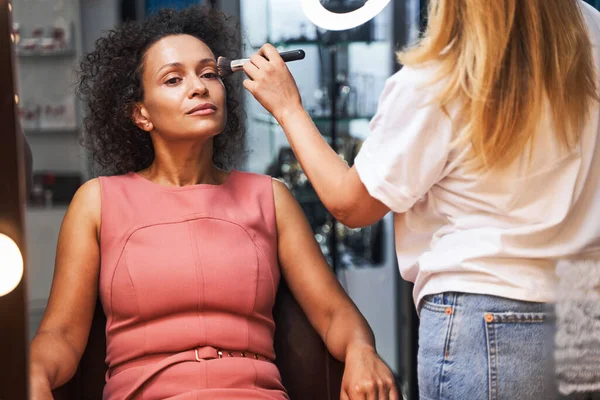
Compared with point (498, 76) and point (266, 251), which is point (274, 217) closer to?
point (266, 251)

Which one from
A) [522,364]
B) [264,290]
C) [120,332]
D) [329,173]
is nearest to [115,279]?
[120,332]

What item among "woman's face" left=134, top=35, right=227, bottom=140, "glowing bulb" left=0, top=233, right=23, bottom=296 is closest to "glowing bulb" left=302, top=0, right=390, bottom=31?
"woman's face" left=134, top=35, right=227, bottom=140

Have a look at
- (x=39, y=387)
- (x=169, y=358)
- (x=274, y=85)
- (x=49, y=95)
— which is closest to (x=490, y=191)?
(x=274, y=85)

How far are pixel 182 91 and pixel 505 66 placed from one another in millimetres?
778

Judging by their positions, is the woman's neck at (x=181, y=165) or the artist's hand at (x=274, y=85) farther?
the woman's neck at (x=181, y=165)

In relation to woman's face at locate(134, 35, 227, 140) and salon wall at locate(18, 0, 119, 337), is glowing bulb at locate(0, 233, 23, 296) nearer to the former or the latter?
woman's face at locate(134, 35, 227, 140)

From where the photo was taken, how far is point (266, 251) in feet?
5.67

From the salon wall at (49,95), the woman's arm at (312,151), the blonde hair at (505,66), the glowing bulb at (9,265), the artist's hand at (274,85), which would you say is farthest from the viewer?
the salon wall at (49,95)

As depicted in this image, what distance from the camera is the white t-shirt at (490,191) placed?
1.13 meters

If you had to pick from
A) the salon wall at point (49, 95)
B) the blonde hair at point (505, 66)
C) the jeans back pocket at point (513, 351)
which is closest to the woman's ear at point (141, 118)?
the blonde hair at point (505, 66)

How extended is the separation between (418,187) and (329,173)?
0.15m

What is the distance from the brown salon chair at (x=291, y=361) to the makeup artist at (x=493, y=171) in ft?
1.89

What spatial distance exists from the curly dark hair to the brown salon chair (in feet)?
1.25

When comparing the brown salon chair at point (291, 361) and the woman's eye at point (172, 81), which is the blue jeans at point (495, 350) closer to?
the brown salon chair at point (291, 361)
